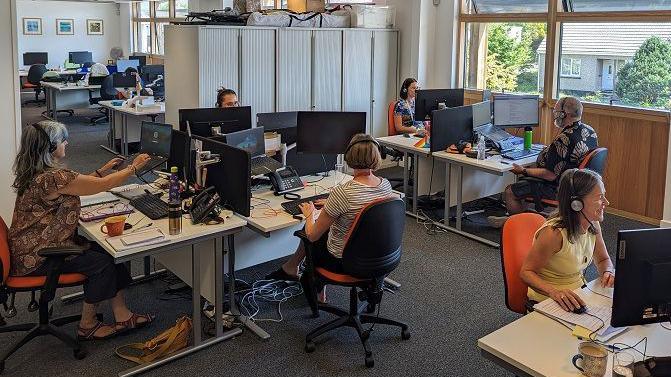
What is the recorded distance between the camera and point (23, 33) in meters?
14.9

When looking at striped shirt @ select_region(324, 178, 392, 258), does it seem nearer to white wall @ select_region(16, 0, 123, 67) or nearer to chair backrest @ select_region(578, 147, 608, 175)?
chair backrest @ select_region(578, 147, 608, 175)

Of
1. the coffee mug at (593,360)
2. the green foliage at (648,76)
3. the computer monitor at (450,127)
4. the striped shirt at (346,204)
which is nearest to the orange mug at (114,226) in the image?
the striped shirt at (346,204)

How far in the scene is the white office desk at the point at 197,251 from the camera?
3.08m

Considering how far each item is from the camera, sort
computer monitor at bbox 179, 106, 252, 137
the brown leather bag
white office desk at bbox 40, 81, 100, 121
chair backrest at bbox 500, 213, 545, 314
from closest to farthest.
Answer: chair backrest at bbox 500, 213, 545, 314 < the brown leather bag < computer monitor at bbox 179, 106, 252, 137 < white office desk at bbox 40, 81, 100, 121

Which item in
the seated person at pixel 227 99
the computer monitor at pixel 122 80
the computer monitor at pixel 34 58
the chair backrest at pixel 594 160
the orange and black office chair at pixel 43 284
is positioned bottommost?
the orange and black office chair at pixel 43 284

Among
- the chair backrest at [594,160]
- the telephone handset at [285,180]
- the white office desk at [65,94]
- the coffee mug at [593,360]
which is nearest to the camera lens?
the coffee mug at [593,360]

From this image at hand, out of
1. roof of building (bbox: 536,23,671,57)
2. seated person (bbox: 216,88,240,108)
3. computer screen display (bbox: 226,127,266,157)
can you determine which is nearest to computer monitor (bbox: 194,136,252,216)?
computer screen display (bbox: 226,127,266,157)

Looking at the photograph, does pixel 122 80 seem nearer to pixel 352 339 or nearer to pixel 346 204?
pixel 352 339

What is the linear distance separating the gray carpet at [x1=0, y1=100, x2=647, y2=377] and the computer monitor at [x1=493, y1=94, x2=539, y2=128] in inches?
64.4

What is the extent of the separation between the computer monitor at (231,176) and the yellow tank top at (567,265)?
1.55 m

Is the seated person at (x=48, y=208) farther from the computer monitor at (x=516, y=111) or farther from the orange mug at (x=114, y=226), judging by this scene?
the computer monitor at (x=516, y=111)

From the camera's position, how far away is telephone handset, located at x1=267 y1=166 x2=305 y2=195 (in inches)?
157

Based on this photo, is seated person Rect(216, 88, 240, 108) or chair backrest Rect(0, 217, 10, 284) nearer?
chair backrest Rect(0, 217, 10, 284)

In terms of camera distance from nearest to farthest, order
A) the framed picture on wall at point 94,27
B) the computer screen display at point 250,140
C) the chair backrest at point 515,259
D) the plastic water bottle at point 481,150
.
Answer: the chair backrest at point 515,259, the computer screen display at point 250,140, the plastic water bottle at point 481,150, the framed picture on wall at point 94,27
